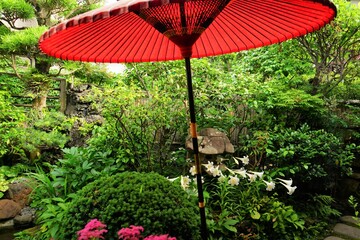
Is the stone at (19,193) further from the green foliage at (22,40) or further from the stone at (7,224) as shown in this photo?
the green foliage at (22,40)

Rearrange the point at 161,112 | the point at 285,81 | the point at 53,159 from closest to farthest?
the point at 161,112 < the point at 285,81 < the point at 53,159

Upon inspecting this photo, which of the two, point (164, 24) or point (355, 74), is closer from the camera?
point (164, 24)

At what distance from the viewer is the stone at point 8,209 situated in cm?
474

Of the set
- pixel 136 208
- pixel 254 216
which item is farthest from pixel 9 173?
pixel 254 216

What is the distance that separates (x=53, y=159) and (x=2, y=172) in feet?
3.56

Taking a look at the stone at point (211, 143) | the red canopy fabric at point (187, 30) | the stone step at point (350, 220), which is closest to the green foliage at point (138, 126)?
the stone at point (211, 143)

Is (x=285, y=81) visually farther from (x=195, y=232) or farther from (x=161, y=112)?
(x=195, y=232)

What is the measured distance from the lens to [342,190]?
211 inches

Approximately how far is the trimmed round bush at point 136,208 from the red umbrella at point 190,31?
746 mm

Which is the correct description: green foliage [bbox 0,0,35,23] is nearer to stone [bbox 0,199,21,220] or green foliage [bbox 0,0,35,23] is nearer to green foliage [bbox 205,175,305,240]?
stone [bbox 0,199,21,220]

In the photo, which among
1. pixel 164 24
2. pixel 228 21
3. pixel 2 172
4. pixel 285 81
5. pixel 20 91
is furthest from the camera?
pixel 20 91

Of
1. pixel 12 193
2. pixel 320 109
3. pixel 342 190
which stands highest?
pixel 320 109

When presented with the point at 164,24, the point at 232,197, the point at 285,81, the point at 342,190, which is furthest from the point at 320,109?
the point at 164,24

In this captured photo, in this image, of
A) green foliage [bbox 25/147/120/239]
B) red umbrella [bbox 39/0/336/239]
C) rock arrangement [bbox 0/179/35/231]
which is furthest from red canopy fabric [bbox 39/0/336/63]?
rock arrangement [bbox 0/179/35/231]
